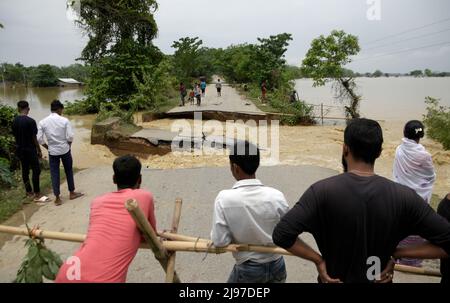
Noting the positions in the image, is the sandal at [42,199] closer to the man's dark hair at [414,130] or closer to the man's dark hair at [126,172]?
→ the man's dark hair at [126,172]

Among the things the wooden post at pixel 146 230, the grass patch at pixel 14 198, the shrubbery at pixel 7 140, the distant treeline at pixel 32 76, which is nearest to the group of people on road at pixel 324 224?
the wooden post at pixel 146 230

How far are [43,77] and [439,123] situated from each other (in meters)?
78.0

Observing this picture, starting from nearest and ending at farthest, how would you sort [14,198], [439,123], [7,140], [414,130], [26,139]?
[414,130] → [26,139] → [14,198] → [7,140] → [439,123]

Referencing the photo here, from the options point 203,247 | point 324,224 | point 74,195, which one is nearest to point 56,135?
point 74,195

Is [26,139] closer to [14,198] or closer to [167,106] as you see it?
[14,198]

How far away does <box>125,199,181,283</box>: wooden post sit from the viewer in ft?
6.20

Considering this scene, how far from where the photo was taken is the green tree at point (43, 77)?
72.8m

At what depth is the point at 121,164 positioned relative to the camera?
240cm

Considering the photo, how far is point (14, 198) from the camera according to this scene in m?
6.09

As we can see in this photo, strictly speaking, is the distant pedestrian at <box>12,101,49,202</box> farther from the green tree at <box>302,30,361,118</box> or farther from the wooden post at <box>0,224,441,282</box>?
the green tree at <box>302,30,361,118</box>

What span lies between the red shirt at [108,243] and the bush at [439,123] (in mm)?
14066

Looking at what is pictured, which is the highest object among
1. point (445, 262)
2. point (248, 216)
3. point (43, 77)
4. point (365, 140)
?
point (43, 77)
